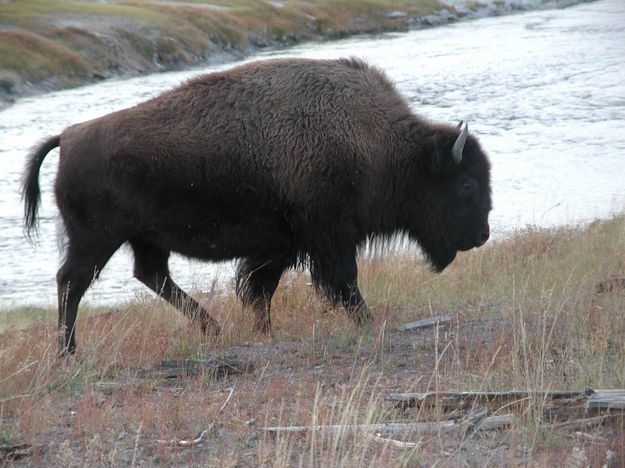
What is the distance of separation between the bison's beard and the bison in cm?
28

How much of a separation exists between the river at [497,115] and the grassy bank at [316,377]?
1852 millimetres

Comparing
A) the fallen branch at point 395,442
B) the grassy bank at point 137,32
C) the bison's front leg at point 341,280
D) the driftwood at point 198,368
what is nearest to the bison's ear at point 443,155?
the bison's front leg at point 341,280

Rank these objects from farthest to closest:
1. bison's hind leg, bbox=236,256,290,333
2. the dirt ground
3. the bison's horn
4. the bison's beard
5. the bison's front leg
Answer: the bison's beard, bison's hind leg, bbox=236,256,290,333, the bison's horn, the bison's front leg, the dirt ground

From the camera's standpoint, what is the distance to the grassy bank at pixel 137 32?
26.9 m

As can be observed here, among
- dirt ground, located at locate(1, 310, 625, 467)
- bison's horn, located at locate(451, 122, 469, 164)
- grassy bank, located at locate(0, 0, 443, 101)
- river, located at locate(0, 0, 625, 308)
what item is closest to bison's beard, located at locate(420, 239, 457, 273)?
bison's horn, located at locate(451, 122, 469, 164)

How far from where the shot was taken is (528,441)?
405 cm

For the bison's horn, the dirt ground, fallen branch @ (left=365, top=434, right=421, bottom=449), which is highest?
the bison's horn

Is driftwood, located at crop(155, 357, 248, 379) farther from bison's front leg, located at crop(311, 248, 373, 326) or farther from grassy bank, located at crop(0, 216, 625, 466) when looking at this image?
bison's front leg, located at crop(311, 248, 373, 326)

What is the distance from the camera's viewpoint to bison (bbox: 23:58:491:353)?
6430 millimetres

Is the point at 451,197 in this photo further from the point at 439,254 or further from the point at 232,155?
the point at 232,155

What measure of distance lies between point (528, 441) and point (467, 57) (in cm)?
2691

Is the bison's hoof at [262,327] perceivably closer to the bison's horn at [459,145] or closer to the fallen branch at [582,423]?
the bison's horn at [459,145]

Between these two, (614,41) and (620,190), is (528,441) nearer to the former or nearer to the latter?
(620,190)

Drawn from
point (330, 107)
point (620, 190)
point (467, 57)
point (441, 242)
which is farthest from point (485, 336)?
point (467, 57)
